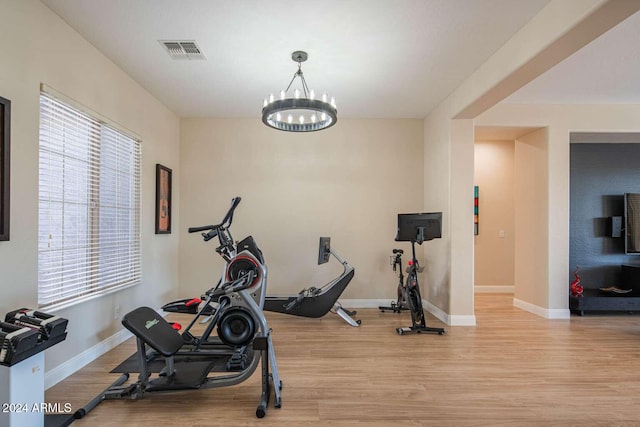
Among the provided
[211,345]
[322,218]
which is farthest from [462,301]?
[211,345]

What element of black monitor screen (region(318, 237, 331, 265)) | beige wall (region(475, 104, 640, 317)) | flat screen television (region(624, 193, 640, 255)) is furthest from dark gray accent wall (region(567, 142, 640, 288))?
black monitor screen (region(318, 237, 331, 265))

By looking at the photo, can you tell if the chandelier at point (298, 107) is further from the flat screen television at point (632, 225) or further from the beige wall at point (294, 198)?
the flat screen television at point (632, 225)

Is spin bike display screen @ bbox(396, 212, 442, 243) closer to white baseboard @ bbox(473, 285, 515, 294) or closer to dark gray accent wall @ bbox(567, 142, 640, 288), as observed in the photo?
dark gray accent wall @ bbox(567, 142, 640, 288)

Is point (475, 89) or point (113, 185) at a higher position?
point (475, 89)

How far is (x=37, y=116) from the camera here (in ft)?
7.78

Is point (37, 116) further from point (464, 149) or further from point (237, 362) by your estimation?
point (464, 149)

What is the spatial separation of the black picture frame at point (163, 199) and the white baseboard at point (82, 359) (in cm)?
137

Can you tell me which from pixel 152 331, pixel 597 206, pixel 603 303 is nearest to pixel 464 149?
pixel 597 206

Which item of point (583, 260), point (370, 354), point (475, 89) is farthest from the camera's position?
point (583, 260)

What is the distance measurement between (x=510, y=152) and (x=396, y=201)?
115 inches

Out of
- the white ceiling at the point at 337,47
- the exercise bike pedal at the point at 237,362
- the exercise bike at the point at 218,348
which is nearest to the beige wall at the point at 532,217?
the white ceiling at the point at 337,47

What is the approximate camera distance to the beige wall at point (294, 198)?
5.07 m

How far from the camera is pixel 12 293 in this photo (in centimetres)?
216

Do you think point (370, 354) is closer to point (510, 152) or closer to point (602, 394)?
point (602, 394)
